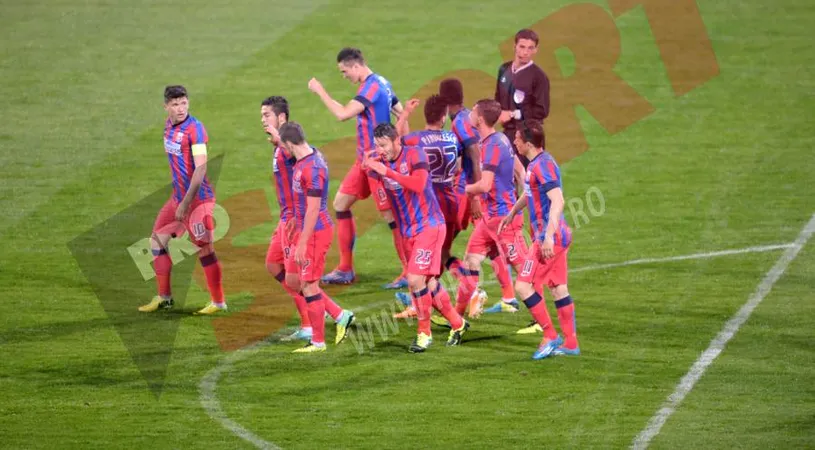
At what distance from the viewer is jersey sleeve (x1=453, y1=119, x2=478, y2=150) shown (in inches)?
499

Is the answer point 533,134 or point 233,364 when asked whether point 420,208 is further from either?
point 233,364

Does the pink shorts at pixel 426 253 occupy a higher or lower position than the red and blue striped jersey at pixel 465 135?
lower

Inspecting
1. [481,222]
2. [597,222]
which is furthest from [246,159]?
[481,222]

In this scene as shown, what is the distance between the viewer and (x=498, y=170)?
39.6 ft

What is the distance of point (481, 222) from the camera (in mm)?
12297

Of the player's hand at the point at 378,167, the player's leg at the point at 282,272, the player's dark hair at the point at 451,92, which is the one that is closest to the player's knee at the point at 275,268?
the player's leg at the point at 282,272

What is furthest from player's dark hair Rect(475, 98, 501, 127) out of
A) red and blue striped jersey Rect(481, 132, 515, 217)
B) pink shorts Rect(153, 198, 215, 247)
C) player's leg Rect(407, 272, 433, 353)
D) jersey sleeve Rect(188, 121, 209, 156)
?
pink shorts Rect(153, 198, 215, 247)

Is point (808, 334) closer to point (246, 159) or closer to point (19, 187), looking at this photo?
point (246, 159)

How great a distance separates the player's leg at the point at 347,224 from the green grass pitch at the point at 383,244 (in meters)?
0.23

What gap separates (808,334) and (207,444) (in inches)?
219

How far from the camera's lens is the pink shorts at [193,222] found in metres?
12.7

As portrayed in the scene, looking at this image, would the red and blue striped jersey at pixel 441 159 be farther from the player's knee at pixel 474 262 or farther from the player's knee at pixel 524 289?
the player's knee at pixel 524 289

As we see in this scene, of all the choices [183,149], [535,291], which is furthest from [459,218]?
[183,149]

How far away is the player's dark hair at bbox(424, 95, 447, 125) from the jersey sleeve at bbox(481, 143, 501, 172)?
0.60 m
